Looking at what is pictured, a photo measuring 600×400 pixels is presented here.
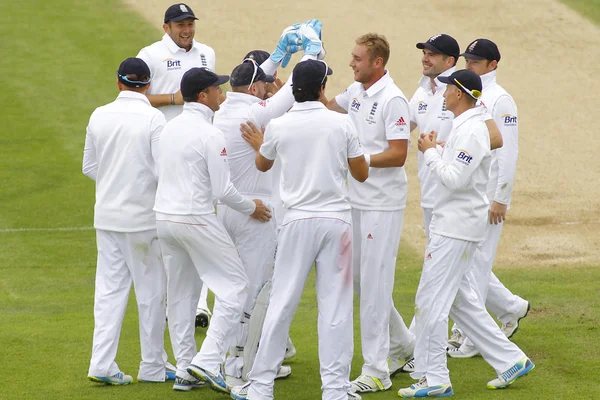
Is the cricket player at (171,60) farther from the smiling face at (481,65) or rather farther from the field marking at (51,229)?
the field marking at (51,229)

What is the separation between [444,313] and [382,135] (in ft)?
5.11

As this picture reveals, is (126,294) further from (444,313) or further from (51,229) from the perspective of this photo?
(51,229)

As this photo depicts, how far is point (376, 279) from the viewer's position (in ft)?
28.0

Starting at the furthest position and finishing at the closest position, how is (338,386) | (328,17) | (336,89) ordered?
(328,17)
(336,89)
(338,386)

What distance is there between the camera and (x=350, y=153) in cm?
777

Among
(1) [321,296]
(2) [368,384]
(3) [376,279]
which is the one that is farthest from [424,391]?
(1) [321,296]

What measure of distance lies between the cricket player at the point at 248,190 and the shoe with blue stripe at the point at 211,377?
38 cm

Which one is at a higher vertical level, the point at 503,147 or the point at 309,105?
the point at 309,105

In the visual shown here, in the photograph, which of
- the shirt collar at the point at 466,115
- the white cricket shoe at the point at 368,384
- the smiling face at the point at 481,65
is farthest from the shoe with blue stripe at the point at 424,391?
the smiling face at the point at 481,65

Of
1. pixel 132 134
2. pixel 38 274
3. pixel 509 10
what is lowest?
pixel 38 274

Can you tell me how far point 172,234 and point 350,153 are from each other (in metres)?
1.59

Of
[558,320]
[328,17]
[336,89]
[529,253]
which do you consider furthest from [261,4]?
[558,320]

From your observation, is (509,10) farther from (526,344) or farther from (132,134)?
(132,134)

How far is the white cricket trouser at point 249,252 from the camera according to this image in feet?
28.3
